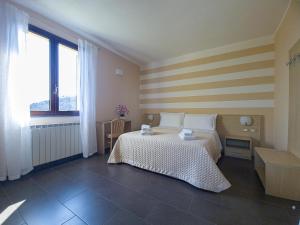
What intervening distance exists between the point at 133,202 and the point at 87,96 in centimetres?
217

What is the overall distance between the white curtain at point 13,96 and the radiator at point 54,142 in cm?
15

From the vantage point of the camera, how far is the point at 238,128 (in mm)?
3061

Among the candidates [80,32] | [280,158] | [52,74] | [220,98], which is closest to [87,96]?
[52,74]

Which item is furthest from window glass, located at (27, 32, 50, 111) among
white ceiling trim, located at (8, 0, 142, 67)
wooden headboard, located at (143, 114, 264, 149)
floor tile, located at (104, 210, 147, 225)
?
wooden headboard, located at (143, 114, 264, 149)

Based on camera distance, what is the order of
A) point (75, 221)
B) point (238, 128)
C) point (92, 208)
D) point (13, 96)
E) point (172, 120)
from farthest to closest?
point (172, 120) < point (238, 128) < point (13, 96) < point (92, 208) < point (75, 221)

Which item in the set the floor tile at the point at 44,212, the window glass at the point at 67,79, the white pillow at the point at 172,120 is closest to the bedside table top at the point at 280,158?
the white pillow at the point at 172,120

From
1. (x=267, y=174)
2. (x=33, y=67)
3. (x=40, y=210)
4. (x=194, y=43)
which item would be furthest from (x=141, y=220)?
(x=194, y=43)

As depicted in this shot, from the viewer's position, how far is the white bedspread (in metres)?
1.71

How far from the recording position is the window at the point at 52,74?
228 centimetres

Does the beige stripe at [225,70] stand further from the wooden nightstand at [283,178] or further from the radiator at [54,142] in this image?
the radiator at [54,142]

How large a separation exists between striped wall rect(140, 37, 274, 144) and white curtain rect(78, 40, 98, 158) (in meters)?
1.88

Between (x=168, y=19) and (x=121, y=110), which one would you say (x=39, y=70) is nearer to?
(x=121, y=110)

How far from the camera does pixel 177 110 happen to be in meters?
3.90

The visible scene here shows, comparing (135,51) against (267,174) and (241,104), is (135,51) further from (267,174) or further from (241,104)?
(267,174)
